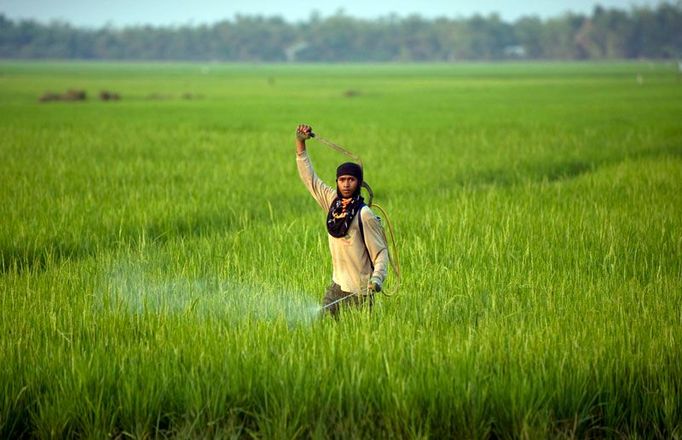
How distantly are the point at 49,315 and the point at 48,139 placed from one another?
39.5 ft

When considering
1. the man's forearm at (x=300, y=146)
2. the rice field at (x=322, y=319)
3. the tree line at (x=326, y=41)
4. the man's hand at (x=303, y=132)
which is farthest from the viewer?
the tree line at (x=326, y=41)

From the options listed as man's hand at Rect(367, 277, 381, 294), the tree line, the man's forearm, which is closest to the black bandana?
man's hand at Rect(367, 277, 381, 294)

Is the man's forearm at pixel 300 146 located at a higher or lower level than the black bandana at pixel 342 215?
higher

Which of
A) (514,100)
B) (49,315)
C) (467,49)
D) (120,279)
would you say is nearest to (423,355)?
(49,315)

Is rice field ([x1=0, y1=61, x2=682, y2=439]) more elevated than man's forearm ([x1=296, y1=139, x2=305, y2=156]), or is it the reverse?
man's forearm ([x1=296, y1=139, x2=305, y2=156])

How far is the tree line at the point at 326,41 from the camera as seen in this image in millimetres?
133625

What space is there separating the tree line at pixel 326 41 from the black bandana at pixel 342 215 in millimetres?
127587

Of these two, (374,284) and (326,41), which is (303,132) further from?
(326,41)

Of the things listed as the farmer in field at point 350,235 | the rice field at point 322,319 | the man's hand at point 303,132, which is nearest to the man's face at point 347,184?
the farmer in field at point 350,235

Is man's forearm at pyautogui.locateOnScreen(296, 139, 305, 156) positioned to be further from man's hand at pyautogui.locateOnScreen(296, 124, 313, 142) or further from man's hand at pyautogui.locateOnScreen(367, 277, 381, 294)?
man's hand at pyautogui.locateOnScreen(367, 277, 381, 294)

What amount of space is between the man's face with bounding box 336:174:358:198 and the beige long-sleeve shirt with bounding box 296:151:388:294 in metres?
0.09

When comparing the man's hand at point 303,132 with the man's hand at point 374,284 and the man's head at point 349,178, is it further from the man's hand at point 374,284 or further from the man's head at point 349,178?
the man's hand at point 374,284

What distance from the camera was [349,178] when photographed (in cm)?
399

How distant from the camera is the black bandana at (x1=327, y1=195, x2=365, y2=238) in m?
4.03
